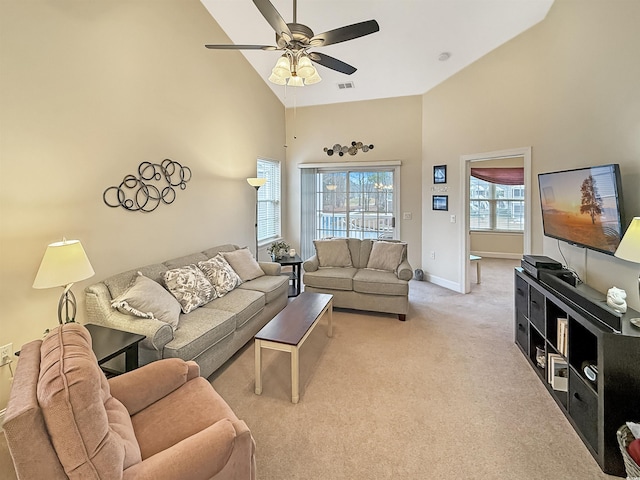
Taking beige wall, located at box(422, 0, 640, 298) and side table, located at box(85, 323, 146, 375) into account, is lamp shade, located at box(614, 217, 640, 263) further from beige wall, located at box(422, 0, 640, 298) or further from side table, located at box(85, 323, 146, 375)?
side table, located at box(85, 323, 146, 375)

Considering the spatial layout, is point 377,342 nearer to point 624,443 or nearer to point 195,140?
point 624,443

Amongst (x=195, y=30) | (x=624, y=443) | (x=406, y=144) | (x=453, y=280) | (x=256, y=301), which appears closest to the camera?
(x=624, y=443)

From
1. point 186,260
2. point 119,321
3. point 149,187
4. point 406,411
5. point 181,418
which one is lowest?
point 406,411

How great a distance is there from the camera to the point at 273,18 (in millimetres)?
2209

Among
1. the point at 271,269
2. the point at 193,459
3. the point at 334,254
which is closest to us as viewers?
the point at 193,459

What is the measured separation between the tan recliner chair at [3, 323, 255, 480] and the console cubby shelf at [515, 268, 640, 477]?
1.95 metres

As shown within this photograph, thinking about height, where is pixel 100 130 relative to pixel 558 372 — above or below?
above

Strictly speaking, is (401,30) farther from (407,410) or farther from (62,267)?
(62,267)

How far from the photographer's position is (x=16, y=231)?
2178mm

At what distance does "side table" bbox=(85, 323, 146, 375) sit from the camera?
2.10 meters

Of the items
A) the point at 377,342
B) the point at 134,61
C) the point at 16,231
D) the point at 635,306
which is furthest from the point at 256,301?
the point at 635,306

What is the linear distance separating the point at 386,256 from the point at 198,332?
2.72 meters

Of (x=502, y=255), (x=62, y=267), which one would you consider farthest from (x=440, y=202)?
(x=62, y=267)

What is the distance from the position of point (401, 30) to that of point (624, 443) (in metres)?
4.47
